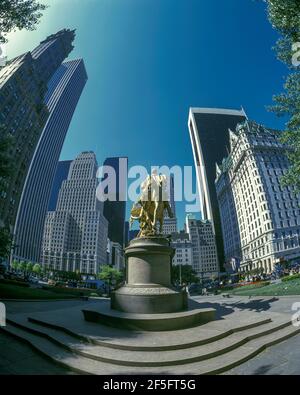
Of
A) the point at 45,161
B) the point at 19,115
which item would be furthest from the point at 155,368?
the point at 45,161

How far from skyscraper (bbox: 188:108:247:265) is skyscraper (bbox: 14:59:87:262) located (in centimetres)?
8934

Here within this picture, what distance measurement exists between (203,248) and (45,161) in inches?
4220

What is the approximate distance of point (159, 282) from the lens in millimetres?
10430

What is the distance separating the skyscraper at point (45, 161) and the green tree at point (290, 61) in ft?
327

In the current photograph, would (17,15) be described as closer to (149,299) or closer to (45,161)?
(149,299)

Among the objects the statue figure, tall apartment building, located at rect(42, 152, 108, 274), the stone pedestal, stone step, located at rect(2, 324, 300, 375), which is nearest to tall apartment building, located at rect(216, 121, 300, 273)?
the statue figure

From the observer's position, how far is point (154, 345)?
20.2 ft

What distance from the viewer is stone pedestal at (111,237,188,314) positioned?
9.34 metres

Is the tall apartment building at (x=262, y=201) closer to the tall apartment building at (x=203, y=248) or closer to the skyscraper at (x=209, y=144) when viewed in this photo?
the tall apartment building at (x=203, y=248)

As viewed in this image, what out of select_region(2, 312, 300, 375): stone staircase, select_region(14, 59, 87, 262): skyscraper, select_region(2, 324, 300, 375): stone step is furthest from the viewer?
select_region(14, 59, 87, 262): skyscraper

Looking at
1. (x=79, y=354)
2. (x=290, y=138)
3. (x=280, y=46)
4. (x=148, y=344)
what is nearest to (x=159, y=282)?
(x=148, y=344)

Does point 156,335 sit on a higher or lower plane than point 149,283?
lower

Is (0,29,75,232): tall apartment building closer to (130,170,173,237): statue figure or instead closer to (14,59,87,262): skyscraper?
(14,59,87,262): skyscraper

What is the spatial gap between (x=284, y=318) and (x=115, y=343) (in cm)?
684
